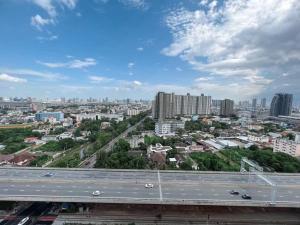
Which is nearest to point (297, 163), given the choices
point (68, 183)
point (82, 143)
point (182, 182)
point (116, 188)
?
point (182, 182)

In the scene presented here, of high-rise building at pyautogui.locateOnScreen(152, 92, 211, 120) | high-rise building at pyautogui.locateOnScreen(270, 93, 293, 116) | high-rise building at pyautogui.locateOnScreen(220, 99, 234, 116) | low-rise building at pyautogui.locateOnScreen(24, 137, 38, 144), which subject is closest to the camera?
low-rise building at pyautogui.locateOnScreen(24, 137, 38, 144)

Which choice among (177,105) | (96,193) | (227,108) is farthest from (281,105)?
(96,193)

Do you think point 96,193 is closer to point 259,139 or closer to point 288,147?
point 288,147

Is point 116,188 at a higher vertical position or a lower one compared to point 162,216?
higher

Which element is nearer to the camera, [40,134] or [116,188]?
[116,188]

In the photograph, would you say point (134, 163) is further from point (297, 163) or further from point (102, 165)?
point (297, 163)

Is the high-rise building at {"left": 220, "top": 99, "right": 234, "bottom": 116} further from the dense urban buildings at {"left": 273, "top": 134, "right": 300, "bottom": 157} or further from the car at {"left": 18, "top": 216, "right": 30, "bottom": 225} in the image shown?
the car at {"left": 18, "top": 216, "right": 30, "bottom": 225}

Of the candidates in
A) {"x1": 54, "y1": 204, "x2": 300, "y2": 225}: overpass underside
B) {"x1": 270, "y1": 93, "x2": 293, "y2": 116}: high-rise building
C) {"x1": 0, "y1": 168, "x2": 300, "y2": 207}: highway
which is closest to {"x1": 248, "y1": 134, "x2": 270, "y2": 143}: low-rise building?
{"x1": 0, "y1": 168, "x2": 300, "y2": 207}: highway
